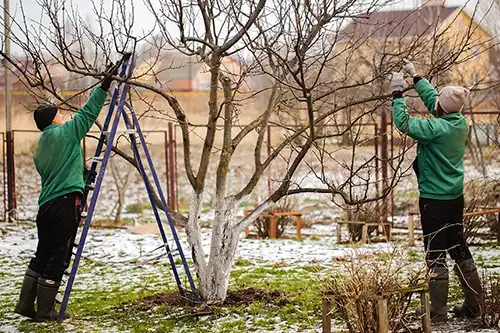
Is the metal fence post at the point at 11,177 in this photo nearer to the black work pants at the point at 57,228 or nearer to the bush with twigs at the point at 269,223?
the bush with twigs at the point at 269,223

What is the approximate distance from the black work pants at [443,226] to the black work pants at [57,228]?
2654mm

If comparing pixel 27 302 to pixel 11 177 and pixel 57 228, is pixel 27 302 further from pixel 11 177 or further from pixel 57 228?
pixel 11 177

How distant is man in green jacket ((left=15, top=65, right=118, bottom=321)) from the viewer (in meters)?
5.89

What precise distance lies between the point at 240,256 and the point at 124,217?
7124 millimetres

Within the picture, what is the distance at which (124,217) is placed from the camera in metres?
16.0

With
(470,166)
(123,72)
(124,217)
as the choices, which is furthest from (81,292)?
(470,166)

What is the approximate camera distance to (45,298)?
234 inches

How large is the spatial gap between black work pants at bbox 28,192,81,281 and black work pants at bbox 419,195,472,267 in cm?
265

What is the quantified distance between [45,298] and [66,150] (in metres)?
1.16

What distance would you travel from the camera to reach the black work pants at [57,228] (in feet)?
19.4

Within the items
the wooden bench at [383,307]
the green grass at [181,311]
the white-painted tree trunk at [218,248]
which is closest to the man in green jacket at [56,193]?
the green grass at [181,311]

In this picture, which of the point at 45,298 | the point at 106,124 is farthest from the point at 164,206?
the point at 45,298

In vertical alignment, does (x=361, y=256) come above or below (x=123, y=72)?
below

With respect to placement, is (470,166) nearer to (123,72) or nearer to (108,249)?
(108,249)
